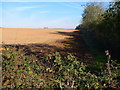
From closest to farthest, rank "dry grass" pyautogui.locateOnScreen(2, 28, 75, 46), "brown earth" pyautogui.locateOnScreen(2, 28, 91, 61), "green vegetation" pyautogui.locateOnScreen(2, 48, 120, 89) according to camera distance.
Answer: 1. "green vegetation" pyautogui.locateOnScreen(2, 48, 120, 89)
2. "brown earth" pyautogui.locateOnScreen(2, 28, 91, 61)
3. "dry grass" pyautogui.locateOnScreen(2, 28, 75, 46)

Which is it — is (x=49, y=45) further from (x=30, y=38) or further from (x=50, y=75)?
(x=30, y=38)

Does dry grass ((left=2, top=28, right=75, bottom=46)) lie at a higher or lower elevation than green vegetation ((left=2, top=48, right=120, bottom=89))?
higher

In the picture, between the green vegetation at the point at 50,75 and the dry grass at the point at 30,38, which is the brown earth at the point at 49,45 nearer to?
the dry grass at the point at 30,38

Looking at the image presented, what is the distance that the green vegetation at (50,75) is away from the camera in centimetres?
404

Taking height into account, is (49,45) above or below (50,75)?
above

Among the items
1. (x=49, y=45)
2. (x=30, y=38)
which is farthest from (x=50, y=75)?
(x=30, y=38)

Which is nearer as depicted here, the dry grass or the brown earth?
the brown earth

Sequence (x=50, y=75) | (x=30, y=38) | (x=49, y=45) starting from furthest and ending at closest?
1. (x=30, y=38)
2. (x=49, y=45)
3. (x=50, y=75)

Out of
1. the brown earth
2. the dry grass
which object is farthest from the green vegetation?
the dry grass

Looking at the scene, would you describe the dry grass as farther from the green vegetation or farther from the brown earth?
the green vegetation

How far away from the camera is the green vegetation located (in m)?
4.04

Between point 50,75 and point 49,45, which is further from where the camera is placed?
point 49,45

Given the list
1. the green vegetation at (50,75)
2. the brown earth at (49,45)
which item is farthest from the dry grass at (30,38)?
the green vegetation at (50,75)

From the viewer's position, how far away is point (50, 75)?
177 inches
